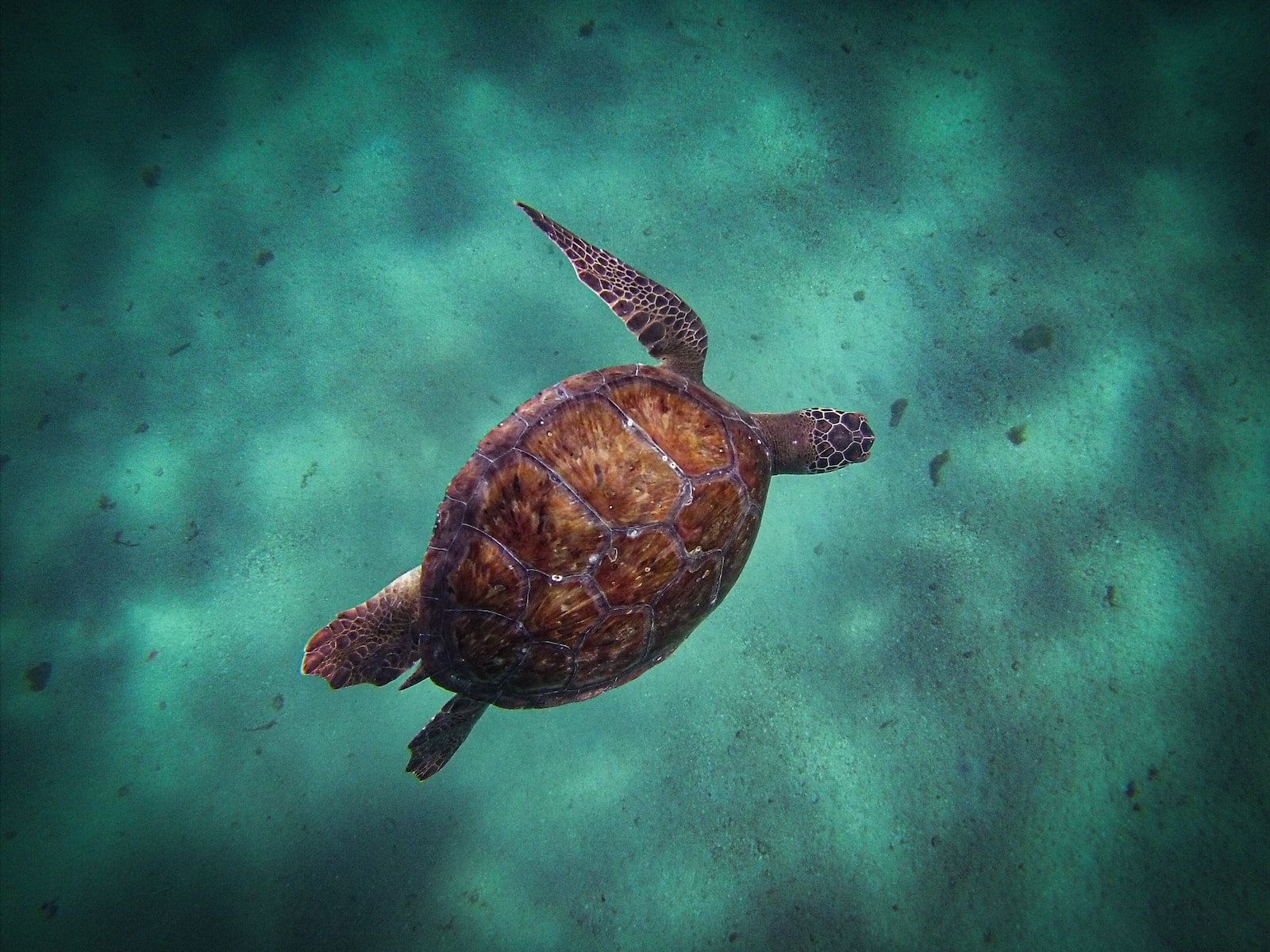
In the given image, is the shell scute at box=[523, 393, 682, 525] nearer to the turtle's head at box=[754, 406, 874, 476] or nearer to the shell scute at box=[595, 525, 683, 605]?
the shell scute at box=[595, 525, 683, 605]

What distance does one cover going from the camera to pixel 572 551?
1.58 metres

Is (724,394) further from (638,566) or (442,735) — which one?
(442,735)

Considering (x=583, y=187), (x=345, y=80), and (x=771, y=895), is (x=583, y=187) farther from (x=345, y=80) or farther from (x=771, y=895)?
(x=771, y=895)

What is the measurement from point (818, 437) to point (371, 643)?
7.09 feet

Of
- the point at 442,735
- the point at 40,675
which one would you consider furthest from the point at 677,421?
the point at 40,675

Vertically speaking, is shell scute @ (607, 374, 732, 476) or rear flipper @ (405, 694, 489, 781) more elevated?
shell scute @ (607, 374, 732, 476)

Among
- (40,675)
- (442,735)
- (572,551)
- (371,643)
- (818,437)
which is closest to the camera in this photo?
(572,551)

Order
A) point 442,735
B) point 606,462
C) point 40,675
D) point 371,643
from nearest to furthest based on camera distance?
1. point 606,462
2. point 371,643
3. point 442,735
4. point 40,675

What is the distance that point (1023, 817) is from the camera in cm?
275

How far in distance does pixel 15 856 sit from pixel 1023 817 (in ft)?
18.6

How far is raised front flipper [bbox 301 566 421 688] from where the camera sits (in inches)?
77.1

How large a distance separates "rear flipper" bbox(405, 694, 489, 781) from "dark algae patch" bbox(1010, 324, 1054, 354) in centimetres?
363

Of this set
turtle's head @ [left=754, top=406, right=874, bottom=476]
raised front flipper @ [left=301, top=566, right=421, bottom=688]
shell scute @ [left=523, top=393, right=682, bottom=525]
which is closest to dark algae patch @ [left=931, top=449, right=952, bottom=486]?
turtle's head @ [left=754, top=406, right=874, bottom=476]

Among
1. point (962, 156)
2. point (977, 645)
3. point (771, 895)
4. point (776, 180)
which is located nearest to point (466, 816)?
point (771, 895)
